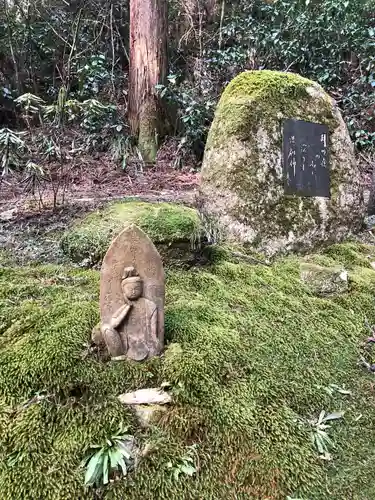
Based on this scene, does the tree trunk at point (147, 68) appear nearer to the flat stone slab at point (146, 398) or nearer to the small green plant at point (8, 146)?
the small green plant at point (8, 146)

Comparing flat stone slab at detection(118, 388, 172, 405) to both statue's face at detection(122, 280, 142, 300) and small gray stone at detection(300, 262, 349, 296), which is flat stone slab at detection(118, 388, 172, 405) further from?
small gray stone at detection(300, 262, 349, 296)

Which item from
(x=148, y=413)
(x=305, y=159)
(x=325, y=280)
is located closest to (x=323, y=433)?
(x=148, y=413)

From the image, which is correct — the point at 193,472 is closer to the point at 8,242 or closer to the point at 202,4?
the point at 8,242

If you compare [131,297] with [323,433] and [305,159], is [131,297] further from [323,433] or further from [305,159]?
[305,159]

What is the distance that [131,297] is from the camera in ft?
6.50

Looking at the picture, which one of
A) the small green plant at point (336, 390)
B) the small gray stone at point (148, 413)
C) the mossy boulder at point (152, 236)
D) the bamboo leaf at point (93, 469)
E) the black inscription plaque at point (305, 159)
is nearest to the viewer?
the bamboo leaf at point (93, 469)

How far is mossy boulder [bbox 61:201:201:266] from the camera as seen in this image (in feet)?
9.93

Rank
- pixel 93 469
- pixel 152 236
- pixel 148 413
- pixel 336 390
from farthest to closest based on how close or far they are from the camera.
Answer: pixel 152 236
pixel 336 390
pixel 148 413
pixel 93 469

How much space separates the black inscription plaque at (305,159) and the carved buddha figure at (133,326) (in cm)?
208

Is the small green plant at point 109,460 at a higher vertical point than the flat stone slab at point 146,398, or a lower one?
lower

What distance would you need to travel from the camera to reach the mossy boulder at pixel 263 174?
11.5ft

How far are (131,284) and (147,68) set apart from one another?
554 centimetres

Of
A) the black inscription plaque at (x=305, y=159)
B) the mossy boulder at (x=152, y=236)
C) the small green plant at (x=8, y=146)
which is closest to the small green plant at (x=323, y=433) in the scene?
the mossy boulder at (x=152, y=236)

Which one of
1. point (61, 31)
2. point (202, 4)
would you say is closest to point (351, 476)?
point (61, 31)
